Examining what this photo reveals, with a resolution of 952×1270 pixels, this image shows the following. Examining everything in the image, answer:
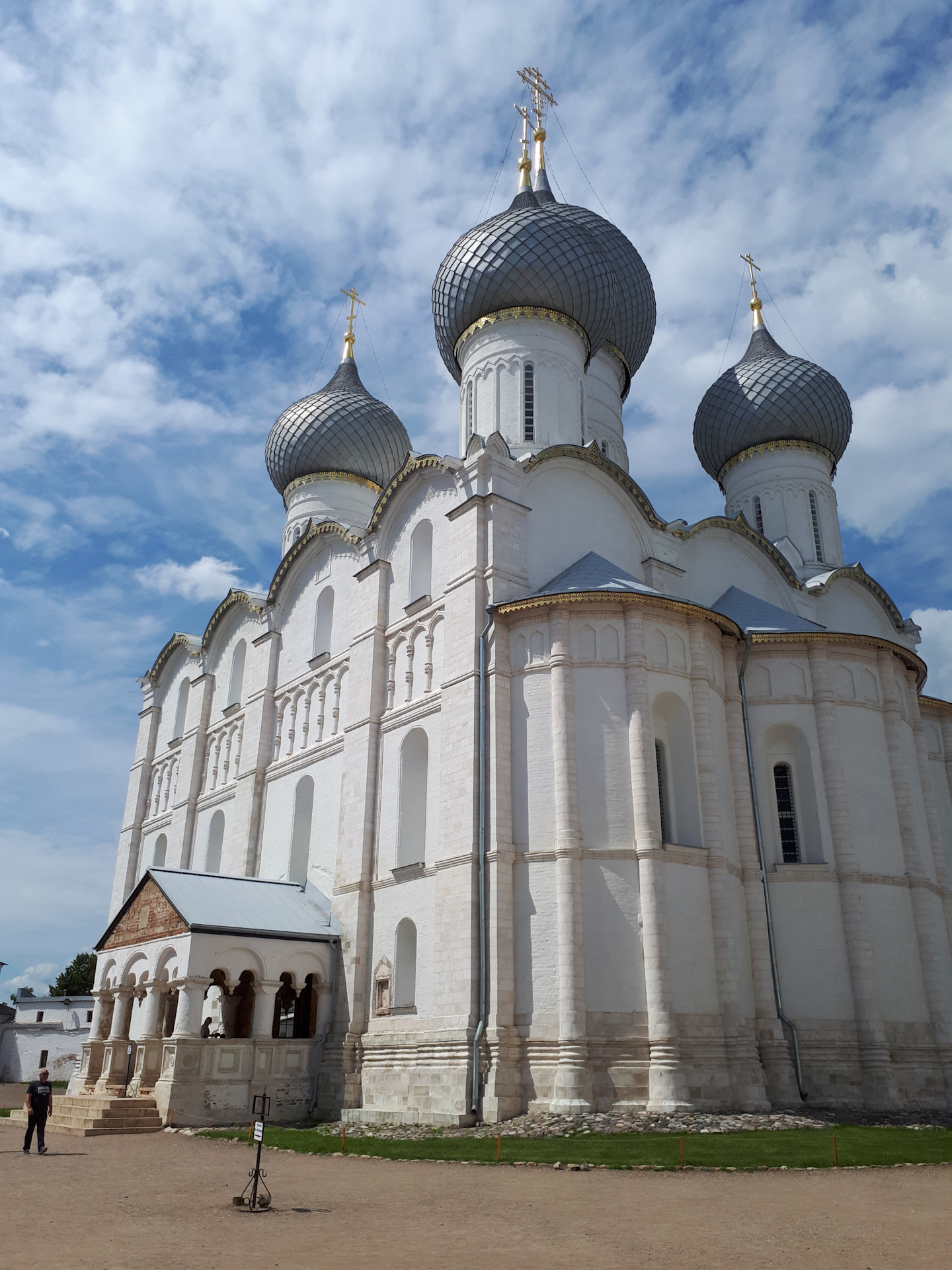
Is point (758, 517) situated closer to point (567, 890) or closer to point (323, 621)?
point (323, 621)

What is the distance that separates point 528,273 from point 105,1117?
15931 mm

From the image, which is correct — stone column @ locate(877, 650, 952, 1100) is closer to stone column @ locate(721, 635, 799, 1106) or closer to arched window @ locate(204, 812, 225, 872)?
stone column @ locate(721, 635, 799, 1106)

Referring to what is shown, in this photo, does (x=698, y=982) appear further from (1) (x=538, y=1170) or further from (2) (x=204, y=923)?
(2) (x=204, y=923)

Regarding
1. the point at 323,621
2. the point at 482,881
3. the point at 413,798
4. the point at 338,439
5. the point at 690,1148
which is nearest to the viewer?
the point at 690,1148

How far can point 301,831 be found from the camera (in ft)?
63.9

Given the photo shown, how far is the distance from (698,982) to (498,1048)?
2763 mm

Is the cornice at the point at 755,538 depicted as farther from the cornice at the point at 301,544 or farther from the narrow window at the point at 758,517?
the cornice at the point at 301,544

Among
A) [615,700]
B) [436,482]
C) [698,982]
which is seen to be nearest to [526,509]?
[436,482]

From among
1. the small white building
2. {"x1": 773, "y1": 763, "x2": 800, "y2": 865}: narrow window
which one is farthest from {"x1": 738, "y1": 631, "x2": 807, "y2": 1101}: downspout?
the small white building

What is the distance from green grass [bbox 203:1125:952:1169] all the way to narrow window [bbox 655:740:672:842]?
415 cm

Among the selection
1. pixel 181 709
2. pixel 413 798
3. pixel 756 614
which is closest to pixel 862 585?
pixel 756 614

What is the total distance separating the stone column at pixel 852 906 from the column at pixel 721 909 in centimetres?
161

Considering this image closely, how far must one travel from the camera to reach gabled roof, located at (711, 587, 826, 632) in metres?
16.8

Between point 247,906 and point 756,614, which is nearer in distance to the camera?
point 247,906
